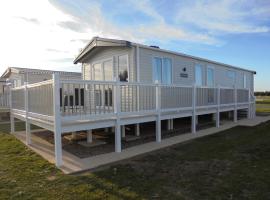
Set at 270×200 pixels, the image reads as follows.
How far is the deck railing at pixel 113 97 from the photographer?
552 cm

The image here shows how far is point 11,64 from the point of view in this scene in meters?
21.7

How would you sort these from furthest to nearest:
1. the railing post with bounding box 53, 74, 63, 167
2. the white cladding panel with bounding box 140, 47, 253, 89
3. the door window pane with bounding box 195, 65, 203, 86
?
the door window pane with bounding box 195, 65, 203, 86, the white cladding panel with bounding box 140, 47, 253, 89, the railing post with bounding box 53, 74, 63, 167

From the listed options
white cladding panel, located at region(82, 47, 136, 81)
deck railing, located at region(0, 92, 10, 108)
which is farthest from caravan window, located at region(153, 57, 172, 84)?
deck railing, located at region(0, 92, 10, 108)

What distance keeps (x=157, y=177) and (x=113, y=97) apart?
267 centimetres

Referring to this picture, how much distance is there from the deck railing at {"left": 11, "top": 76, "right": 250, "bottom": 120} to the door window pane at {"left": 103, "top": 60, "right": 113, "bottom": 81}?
1115 millimetres

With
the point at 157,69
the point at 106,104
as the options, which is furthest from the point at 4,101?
the point at 157,69

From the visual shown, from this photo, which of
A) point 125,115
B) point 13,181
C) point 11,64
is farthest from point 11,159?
point 11,64

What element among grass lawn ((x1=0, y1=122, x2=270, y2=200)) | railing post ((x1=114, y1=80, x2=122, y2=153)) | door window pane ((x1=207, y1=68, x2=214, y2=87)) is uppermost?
door window pane ((x1=207, y1=68, x2=214, y2=87))

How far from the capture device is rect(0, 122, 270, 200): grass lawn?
3.45 m

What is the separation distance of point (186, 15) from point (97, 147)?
934 centimetres

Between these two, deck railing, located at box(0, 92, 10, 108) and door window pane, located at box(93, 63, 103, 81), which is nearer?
door window pane, located at box(93, 63, 103, 81)

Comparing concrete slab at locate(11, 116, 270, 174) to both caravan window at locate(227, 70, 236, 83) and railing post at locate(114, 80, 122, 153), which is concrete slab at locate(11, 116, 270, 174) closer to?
railing post at locate(114, 80, 122, 153)

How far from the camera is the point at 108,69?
32.3 ft

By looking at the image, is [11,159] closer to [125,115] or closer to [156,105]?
[125,115]
